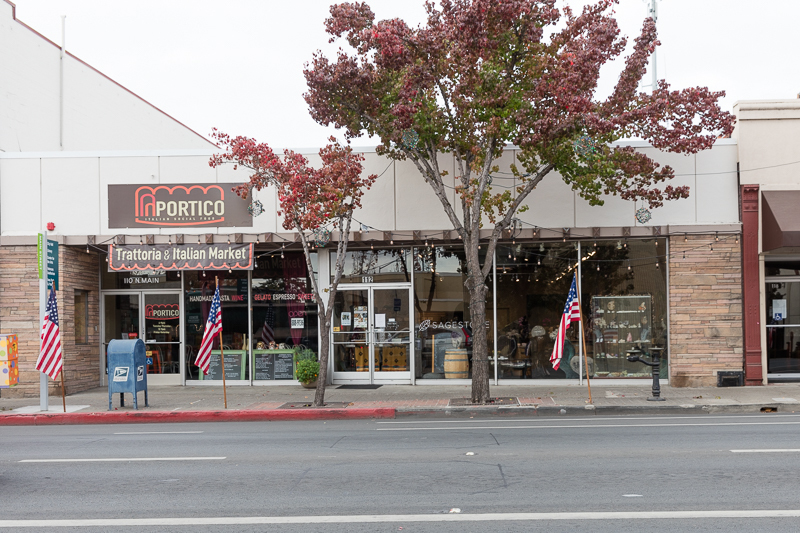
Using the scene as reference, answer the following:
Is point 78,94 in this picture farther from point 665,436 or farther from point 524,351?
point 665,436

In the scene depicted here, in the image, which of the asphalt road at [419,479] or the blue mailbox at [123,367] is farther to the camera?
the blue mailbox at [123,367]

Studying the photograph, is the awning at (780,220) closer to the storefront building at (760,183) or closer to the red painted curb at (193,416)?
the storefront building at (760,183)

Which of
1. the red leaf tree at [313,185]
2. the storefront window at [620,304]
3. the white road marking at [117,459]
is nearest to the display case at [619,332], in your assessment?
the storefront window at [620,304]

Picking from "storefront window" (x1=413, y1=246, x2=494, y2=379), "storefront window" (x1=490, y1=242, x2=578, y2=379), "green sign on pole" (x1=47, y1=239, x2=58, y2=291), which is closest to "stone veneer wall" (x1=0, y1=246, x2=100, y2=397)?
"green sign on pole" (x1=47, y1=239, x2=58, y2=291)

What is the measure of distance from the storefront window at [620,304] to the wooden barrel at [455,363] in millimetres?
2951

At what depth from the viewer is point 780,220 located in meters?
15.0

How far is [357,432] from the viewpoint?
444 inches

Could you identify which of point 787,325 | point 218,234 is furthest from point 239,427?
point 787,325

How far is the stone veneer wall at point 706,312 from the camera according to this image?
15.8 metres

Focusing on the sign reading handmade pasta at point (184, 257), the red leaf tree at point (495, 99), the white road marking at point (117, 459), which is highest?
the red leaf tree at point (495, 99)

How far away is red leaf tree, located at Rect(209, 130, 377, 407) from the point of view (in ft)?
45.7

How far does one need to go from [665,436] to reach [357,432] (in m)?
4.60

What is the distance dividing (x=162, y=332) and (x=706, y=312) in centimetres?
1335

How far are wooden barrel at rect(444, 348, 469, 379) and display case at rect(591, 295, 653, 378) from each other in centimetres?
309
